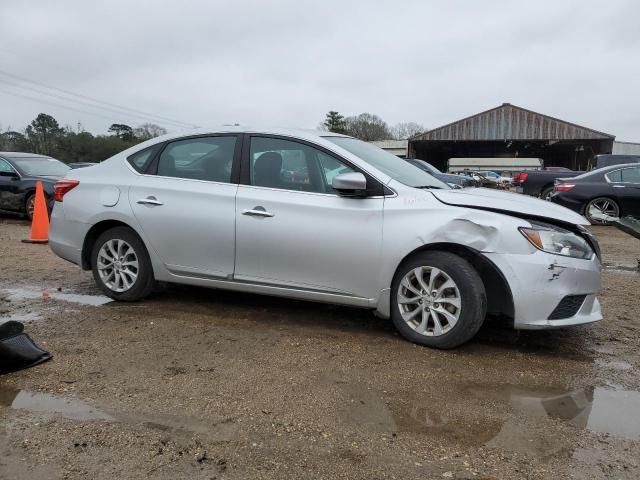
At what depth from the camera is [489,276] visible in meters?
3.91

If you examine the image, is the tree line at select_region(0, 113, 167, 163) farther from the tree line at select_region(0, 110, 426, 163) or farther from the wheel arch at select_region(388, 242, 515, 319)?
the wheel arch at select_region(388, 242, 515, 319)

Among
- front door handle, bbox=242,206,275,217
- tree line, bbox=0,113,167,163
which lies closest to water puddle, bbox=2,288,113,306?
front door handle, bbox=242,206,275,217

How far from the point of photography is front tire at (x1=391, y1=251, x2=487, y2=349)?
12.4ft

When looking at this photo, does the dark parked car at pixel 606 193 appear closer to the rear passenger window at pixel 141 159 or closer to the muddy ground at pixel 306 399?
the muddy ground at pixel 306 399

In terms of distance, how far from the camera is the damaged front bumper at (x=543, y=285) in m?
3.71

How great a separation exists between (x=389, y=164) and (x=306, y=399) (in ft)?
7.38

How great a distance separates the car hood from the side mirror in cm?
55

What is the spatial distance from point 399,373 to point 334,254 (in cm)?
105

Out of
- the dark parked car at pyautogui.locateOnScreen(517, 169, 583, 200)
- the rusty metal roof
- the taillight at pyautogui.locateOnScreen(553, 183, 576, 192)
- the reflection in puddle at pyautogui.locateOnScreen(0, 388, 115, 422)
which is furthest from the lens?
the rusty metal roof

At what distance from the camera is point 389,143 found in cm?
5234

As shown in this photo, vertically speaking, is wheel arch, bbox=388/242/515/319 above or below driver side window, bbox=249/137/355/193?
below

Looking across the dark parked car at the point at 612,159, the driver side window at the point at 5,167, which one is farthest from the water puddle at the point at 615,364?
the dark parked car at the point at 612,159

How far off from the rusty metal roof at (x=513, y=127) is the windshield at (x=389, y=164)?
33718 millimetres

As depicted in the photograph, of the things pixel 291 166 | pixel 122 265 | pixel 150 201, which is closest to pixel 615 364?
pixel 291 166
